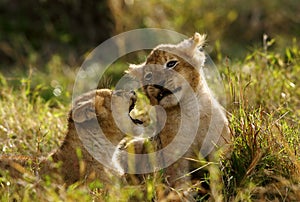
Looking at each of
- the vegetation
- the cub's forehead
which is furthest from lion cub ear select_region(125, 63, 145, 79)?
the vegetation

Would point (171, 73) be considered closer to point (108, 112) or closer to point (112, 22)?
point (108, 112)

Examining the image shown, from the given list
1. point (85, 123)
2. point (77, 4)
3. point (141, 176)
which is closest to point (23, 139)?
point (85, 123)

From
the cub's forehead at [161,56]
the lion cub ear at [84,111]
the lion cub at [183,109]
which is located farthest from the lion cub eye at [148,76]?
the lion cub ear at [84,111]

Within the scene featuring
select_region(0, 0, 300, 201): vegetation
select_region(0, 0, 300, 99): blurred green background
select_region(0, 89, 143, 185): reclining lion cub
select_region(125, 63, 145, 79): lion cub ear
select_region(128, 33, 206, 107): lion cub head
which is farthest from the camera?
select_region(0, 0, 300, 99): blurred green background

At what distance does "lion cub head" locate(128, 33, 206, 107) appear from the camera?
16.9 ft

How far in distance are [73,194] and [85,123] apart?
5.21ft

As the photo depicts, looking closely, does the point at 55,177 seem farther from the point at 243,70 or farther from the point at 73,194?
the point at 243,70

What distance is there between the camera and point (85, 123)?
577 cm

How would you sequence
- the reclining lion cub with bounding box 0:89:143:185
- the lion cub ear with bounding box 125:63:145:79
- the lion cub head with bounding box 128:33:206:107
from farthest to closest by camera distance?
1. the reclining lion cub with bounding box 0:89:143:185
2. the lion cub ear with bounding box 125:63:145:79
3. the lion cub head with bounding box 128:33:206:107

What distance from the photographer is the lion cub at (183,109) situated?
518 cm

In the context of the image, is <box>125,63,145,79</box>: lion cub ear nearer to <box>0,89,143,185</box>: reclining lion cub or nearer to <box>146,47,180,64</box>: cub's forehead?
<box>146,47,180,64</box>: cub's forehead

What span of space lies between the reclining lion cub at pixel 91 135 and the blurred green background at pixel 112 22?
661 centimetres

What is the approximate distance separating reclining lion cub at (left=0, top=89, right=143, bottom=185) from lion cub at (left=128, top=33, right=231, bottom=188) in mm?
483

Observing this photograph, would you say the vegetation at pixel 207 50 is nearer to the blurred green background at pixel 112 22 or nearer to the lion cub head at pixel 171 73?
the blurred green background at pixel 112 22
